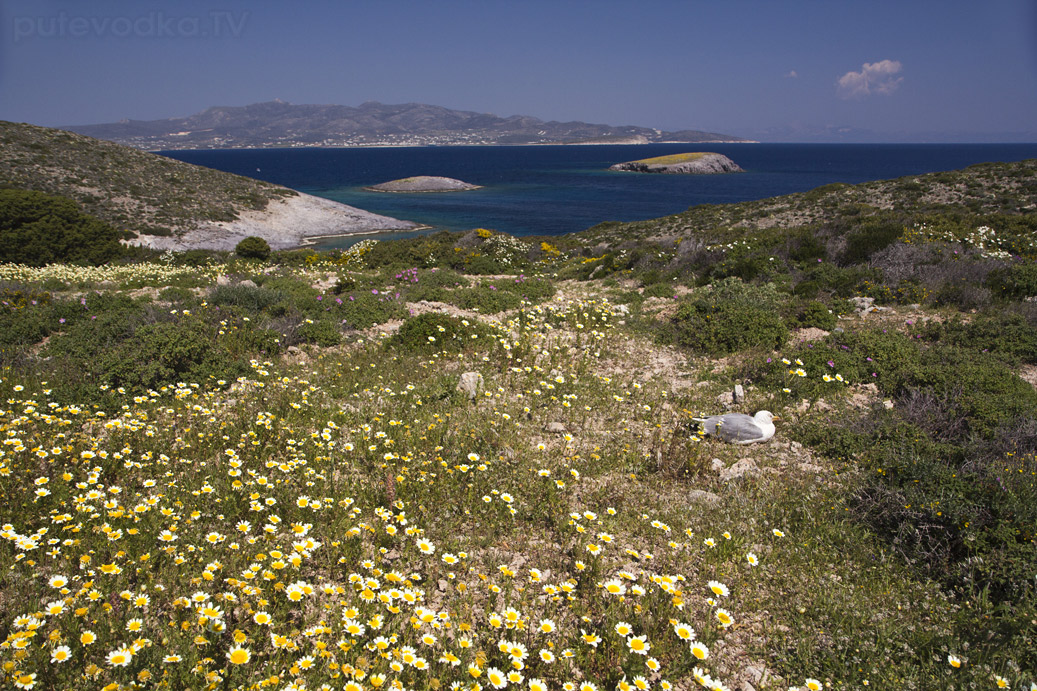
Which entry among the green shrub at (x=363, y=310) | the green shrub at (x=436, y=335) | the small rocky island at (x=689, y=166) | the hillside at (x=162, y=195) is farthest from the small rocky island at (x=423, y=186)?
the green shrub at (x=436, y=335)

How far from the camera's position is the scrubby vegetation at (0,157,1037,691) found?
303 centimetres

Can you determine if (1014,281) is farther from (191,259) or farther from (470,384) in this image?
(191,259)

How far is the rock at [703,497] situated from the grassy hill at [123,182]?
40693 mm

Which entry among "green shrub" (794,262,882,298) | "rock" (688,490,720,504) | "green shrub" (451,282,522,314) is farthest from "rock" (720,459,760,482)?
"green shrub" (794,262,882,298)

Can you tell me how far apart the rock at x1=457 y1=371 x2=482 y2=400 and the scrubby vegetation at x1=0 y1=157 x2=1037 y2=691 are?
0.28 ft

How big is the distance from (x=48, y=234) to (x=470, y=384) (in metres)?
22.7

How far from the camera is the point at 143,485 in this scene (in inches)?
172

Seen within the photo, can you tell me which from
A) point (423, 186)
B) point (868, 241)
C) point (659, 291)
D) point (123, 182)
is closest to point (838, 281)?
point (868, 241)

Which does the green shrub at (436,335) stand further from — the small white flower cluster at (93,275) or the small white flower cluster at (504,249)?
the small white flower cluster at (504,249)

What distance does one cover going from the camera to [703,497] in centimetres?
497

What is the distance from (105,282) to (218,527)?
1335 cm

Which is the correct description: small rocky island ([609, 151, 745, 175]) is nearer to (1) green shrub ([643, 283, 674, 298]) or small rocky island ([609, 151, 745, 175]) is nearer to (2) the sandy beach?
(2) the sandy beach

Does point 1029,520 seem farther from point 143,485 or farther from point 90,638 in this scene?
point 143,485

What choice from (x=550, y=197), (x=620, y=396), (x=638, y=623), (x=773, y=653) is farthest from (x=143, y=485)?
(x=550, y=197)
